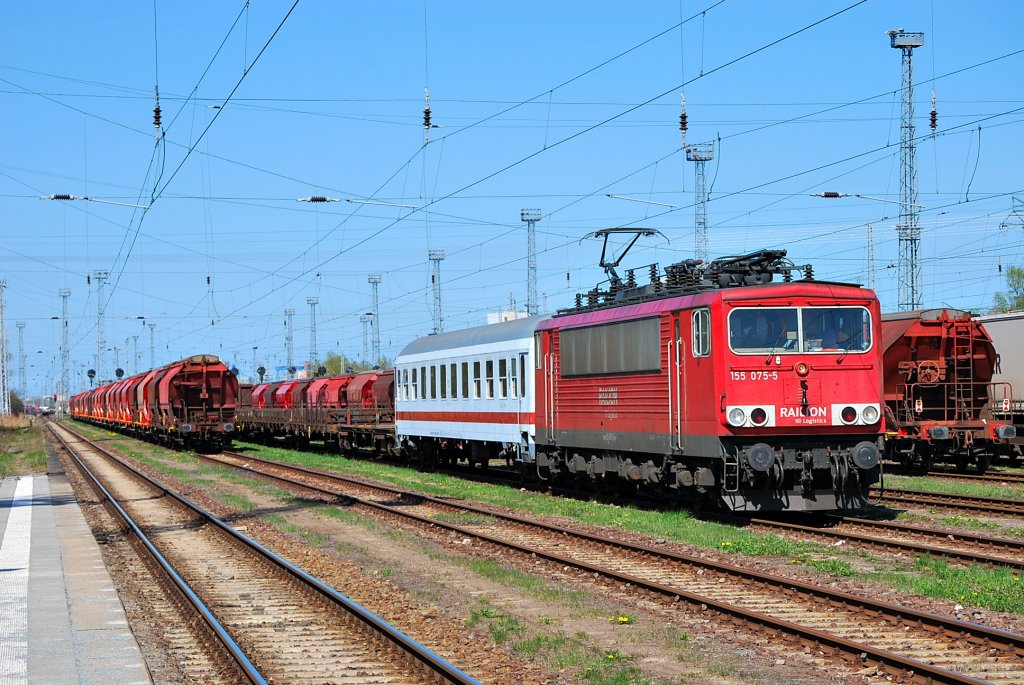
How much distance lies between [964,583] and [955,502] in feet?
A: 29.3

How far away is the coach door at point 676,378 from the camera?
744 inches

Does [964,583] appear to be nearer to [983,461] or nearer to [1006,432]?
[1006,432]

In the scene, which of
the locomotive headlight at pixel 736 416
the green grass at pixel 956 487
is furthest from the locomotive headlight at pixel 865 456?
the green grass at pixel 956 487


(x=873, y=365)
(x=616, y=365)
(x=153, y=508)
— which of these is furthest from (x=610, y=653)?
(x=153, y=508)

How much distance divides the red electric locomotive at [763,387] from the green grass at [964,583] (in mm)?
3800

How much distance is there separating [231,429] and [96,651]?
39.1 meters

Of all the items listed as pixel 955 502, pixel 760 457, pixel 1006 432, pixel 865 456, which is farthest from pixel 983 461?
pixel 760 457

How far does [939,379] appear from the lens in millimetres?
28375

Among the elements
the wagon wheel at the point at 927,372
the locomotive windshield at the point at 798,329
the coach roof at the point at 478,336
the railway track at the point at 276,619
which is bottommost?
the railway track at the point at 276,619

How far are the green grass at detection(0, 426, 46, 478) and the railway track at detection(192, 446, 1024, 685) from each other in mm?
23979

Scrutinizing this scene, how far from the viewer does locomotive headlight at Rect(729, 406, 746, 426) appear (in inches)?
694

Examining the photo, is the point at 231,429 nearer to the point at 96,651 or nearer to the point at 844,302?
the point at 844,302

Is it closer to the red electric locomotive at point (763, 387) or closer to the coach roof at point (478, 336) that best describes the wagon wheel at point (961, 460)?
the coach roof at point (478, 336)

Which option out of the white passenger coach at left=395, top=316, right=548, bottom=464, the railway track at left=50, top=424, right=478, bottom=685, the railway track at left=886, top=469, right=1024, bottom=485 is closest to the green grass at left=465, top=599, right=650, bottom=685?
the railway track at left=50, top=424, right=478, bottom=685
